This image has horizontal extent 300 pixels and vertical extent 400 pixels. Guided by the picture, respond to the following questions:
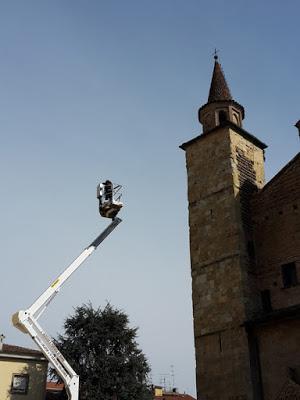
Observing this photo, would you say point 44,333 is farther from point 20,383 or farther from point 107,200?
point 20,383

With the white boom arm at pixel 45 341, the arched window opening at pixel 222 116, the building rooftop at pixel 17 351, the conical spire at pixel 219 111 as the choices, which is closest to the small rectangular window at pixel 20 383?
the building rooftop at pixel 17 351

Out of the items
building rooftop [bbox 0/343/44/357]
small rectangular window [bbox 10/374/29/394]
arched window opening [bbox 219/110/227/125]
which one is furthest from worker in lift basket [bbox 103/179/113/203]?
small rectangular window [bbox 10/374/29/394]

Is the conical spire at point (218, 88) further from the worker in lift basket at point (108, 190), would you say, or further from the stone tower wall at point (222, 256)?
the worker in lift basket at point (108, 190)

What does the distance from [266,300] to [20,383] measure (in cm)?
1569

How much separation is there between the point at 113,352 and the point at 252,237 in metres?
14.5

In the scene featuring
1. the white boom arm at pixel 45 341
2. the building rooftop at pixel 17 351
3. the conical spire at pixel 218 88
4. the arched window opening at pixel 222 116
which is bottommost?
the white boom arm at pixel 45 341

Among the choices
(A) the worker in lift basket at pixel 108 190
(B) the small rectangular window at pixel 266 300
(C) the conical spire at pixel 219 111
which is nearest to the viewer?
(A) the worker in lift basket at pixel 108 190

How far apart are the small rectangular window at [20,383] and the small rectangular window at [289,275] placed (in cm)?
1652

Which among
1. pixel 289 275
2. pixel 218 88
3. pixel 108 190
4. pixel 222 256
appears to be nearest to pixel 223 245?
pixel 222 256

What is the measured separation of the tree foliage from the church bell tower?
11.3 m

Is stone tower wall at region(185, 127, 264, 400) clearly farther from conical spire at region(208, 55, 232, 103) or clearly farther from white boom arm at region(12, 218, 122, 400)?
white boom arm at region(12, 218, 122, 400)

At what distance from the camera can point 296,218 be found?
71.8ft

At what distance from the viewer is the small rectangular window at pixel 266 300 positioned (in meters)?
21.7

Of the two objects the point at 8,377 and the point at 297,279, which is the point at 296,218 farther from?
the point at 8,377
